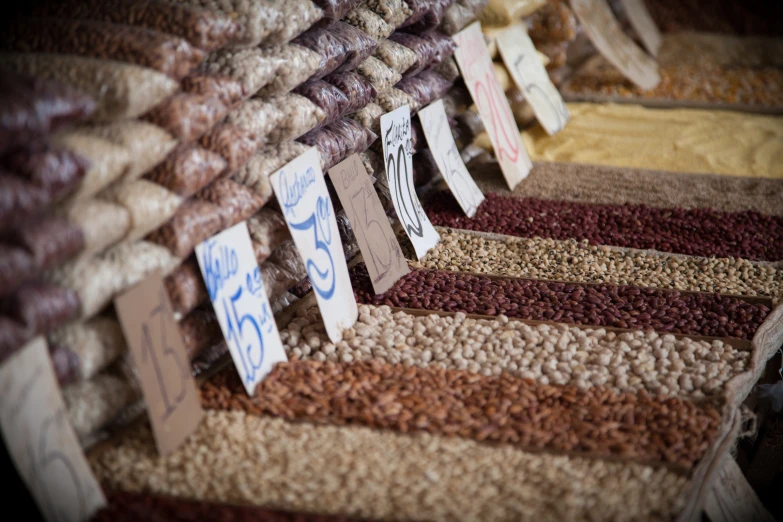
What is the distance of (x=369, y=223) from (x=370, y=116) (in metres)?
0.38

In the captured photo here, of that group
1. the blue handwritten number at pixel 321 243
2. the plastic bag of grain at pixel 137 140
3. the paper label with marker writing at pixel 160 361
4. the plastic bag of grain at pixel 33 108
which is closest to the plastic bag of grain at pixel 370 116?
the blue handwritten number at pixel 321 243

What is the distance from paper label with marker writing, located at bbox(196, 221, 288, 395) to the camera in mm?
1691

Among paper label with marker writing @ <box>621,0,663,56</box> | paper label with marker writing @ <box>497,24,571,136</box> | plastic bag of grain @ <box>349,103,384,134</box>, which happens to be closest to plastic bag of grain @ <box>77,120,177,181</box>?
plastic bag of grain @ <box>349,103,384,134</box>

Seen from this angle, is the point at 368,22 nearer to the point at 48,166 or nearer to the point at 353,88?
the point at 353,88

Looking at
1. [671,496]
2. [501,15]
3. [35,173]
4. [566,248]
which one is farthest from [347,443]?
[501,15]

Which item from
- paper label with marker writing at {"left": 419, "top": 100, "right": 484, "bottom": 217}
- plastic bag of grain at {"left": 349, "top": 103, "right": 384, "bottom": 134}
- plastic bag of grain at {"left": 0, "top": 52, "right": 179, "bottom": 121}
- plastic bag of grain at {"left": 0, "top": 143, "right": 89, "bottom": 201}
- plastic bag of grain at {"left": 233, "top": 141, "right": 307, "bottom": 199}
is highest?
plastic bag of grain at {"left": 0, "top": 52, "right": 179, "bottom": 121}

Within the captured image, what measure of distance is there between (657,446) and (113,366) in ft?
3.65

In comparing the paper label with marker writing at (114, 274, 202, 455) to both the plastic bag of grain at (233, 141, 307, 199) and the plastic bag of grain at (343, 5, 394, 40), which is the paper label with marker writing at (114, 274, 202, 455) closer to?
the plastic bag of grain at (233, 141, 307, 199)

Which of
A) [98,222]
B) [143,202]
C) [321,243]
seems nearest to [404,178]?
[321,243]

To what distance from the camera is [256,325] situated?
1.83 m

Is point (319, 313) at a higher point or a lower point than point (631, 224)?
higher

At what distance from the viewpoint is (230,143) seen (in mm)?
1731

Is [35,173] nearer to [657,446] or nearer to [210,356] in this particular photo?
[210,356]

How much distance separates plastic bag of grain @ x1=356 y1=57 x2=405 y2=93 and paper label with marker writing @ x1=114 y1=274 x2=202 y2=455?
119 centimetres
